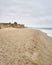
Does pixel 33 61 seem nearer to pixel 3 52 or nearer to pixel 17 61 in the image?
pixel 17 61

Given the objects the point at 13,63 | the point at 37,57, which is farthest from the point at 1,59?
the point at 37,57

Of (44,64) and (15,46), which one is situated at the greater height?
(15,46)

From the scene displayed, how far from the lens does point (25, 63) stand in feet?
24.9

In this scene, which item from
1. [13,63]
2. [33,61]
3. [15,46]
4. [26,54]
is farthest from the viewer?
[15,46]

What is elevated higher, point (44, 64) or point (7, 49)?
point (7, 49)

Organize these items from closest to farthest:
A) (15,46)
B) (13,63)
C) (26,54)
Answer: (13,63)
(26,54)
(15,46)

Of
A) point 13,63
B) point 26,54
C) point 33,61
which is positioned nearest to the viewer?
point 13,63

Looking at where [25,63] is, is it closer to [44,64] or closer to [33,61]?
[33,61]

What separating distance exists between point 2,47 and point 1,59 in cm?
160

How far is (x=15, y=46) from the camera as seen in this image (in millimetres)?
9680

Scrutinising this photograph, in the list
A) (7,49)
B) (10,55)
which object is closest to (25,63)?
(10,55)

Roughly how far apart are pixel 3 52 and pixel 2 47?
76cm

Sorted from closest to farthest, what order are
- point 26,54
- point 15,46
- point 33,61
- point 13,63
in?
point 13,63
point 33,61
point 26,54
point 15,46

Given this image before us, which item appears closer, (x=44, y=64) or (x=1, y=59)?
(x=1, y=59)
